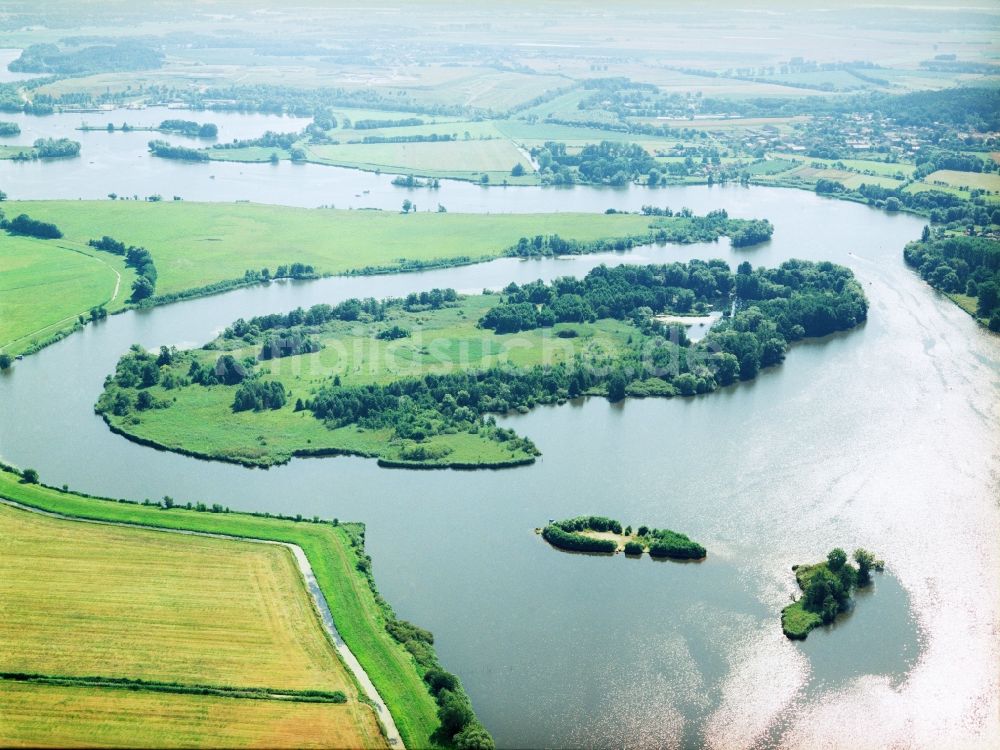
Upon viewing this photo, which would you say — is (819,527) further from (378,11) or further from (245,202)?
(378,11)

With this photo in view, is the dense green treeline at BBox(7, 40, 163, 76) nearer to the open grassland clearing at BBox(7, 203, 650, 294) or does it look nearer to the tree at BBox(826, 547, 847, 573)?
the open grassland clearing at BBox(7, 203, 650, 294)

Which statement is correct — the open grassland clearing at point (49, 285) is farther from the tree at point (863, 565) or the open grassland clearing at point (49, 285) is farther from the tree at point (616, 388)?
the tree at point (863, 565)

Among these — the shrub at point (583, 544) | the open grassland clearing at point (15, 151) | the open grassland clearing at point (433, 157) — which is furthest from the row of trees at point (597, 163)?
the shrub at point (583, 544)

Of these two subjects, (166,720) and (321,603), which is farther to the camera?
(321,603)

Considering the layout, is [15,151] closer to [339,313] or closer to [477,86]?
[339,313]

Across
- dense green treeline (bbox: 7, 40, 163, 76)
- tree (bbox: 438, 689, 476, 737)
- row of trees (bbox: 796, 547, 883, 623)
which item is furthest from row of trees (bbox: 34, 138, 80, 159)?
tree (bbox: 438, 689, 476, 737)

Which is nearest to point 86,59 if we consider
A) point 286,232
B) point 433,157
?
point 433,157
